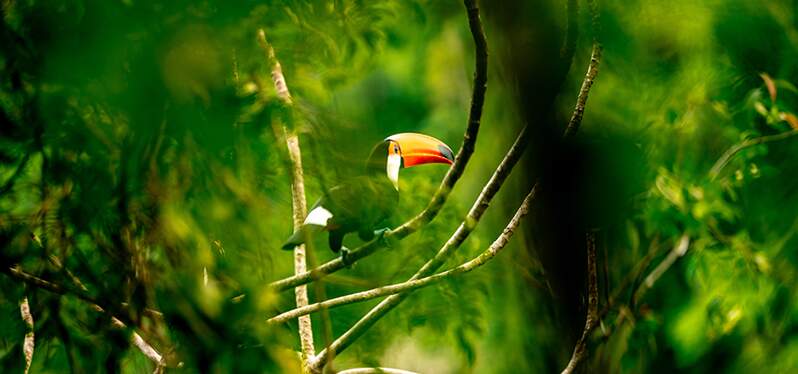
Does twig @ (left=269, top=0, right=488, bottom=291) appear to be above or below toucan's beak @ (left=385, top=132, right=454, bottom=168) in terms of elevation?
above

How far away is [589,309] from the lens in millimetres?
1852

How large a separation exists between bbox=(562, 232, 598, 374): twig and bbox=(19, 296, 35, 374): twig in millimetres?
1033

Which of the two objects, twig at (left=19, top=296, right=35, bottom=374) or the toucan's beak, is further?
the toucan's beak

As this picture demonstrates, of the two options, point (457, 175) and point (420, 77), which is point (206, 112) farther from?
point (420, 77)

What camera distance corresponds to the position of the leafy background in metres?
1.12

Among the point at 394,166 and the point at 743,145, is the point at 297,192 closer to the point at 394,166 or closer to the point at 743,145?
the point at 394,166

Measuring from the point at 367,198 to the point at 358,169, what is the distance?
0.32 meters

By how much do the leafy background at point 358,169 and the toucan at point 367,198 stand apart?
0.25 feet

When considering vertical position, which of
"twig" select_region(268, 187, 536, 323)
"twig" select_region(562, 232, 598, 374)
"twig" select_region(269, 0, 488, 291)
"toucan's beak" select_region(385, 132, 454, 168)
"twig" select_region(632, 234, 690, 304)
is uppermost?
"twig" select_region(269, 0, 488, 291)

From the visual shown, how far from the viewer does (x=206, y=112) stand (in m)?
1.16

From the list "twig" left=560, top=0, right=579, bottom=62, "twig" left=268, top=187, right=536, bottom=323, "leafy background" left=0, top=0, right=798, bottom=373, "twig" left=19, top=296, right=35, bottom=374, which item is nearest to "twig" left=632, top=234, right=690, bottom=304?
"leafy background" left=0, top=0, right=798, bottom=373

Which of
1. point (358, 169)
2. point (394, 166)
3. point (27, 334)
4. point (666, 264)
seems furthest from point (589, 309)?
point (27, 334)

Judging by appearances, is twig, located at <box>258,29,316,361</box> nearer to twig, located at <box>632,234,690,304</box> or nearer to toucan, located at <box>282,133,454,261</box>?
toucan, located at <box>282,133,454,261</box>

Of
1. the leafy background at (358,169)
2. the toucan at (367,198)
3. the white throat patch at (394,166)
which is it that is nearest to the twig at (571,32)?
the leafy background at (358,169)
